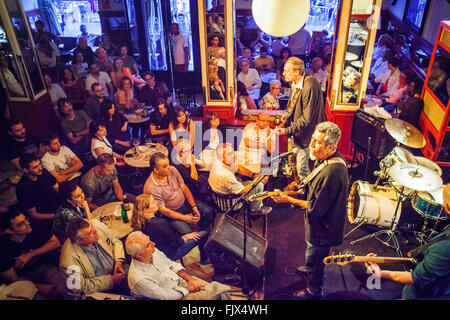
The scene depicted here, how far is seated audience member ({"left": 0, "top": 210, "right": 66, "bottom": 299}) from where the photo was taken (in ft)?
10.1

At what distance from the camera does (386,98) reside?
538cm

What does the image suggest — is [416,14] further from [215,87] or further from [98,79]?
[98,79]

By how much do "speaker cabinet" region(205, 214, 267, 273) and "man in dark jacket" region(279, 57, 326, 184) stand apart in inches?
55.6

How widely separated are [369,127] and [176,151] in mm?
2564

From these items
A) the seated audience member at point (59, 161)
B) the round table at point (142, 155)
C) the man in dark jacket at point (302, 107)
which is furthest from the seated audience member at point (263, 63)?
the seated audience member at point (59, 161)

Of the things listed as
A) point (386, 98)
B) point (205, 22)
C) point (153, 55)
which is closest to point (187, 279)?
point (205, 22)

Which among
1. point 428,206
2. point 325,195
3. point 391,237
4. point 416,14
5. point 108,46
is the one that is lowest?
point 391,237

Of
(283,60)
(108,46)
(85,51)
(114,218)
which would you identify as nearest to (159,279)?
(114,218)

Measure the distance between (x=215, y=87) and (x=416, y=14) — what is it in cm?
555

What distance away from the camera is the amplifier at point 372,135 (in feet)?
14.0

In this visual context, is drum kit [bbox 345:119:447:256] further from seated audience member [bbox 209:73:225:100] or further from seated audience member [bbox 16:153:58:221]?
seated audience member [bbox 16:153:58:221]

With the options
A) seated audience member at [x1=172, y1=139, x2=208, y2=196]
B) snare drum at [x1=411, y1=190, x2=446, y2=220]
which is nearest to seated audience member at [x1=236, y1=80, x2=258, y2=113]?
seated audience member at [x1=172, y1=139, x2=208, y2=196]

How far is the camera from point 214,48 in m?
5.00
